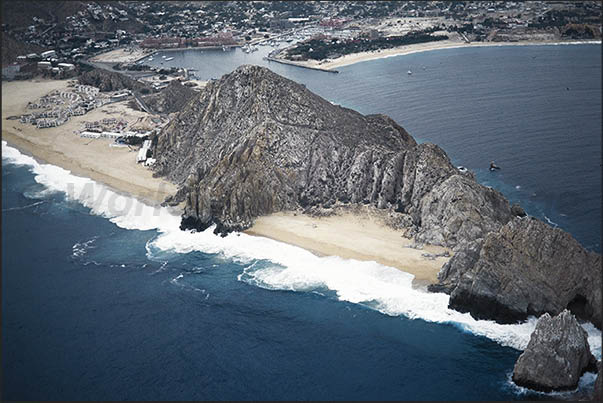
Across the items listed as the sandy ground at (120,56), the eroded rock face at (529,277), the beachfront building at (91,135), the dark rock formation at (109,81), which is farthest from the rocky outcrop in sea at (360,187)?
the sandy ground at (120,56)

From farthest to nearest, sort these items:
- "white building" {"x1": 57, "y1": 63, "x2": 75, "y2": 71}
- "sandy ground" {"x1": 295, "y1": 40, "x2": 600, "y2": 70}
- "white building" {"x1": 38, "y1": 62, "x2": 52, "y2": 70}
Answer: "sandy ground" {"x1": 295, "y1": 40, "x2": 600, "y2": 70}
"white building" {"x1": 57, "y1": 63, "x2": 75, "y2": 71}
"white building" {"x1": 38, "y1": 62, "x2": 52, "y2": 70}

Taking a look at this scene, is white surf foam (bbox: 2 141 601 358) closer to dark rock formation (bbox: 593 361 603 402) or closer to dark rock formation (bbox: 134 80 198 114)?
dark rock formation (bbox: 593 361 603 402)

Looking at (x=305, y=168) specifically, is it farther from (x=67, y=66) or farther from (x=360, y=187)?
(x=67, y=66)

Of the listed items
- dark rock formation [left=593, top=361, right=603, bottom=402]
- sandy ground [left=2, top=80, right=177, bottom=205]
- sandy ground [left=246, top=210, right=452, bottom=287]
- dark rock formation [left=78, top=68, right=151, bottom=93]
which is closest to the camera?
dark rock formation [left=593, top=361, right=603, bottom=402]

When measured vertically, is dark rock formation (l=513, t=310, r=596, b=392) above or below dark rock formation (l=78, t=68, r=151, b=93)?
below

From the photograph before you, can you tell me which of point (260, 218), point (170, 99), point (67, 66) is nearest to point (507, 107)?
point (260, 218)

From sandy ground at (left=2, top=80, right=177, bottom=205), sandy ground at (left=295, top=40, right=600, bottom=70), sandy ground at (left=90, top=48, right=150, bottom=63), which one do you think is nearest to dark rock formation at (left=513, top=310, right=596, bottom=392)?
sandy ground at (left=2, top=80, right=177, bottom=205)
